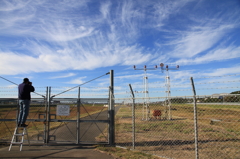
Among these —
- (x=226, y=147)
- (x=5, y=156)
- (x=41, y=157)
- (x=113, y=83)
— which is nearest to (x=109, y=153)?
(x=41, y=157)

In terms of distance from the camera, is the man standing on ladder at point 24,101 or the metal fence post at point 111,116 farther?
the metal fence post at point 111,116

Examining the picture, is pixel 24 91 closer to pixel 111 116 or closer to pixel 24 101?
pixel 24 101

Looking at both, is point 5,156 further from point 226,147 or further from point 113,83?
point 226,147

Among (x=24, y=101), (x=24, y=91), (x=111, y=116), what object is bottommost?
(x=111, y=116)

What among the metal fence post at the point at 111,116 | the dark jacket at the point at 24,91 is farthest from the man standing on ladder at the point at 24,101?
the metal fence post at the point at 111,116

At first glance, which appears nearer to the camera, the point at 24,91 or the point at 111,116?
the point at 24,91

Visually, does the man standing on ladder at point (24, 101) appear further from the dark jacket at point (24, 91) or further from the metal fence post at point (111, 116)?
the metal fence post at point (111, 116)

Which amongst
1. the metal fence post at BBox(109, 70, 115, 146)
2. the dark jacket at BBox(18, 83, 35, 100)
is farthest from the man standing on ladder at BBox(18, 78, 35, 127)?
the metal fence post at BBox(109, 70, 115, 146)

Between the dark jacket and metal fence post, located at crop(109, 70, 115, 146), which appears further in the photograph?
metal fence post, located at crop(109, 70, 115, 146)

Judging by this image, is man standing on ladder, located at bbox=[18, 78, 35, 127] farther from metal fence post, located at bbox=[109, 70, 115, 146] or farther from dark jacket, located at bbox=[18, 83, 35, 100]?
metal fence post, located at bbox=[109, 70, 115, 146]

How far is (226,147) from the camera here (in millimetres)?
7574

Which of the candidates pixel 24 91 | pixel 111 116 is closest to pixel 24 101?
pixel 24 91

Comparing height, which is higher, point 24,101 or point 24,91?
point 24,91

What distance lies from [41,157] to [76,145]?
1658mm
